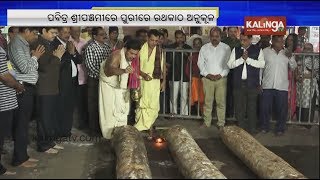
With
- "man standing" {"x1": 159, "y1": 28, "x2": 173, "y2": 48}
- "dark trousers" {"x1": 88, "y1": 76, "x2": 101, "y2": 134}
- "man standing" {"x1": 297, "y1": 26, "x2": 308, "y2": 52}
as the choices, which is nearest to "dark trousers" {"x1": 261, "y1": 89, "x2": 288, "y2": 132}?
"man standing" {"x1": 297, "y1": 26, "x2": 308, "y2": 52}

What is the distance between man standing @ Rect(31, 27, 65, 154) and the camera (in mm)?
6125

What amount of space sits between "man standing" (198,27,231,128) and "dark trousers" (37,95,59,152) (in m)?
2.52

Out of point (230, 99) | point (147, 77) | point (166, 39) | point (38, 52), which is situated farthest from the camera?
point (166, 39)

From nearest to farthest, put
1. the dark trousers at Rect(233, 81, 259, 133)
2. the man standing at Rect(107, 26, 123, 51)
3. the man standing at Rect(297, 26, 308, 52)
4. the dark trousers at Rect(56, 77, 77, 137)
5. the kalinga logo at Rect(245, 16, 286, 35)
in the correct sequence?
the kalinga logo at Rect(245, 16, 286, 35) < the dark trousers at Rect(56, 77, 77, 137) < the dark trousers at Rect(233, 81, 259, 133) < the man standing at Rect(107, 26, 123, 51) < the man standing at Rect(297, 26, 308, 52)

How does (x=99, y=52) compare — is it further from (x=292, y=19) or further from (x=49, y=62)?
(x=292, y=19)

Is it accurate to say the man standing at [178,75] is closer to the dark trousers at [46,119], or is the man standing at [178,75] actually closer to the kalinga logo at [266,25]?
the kalinga logo at [266,25]

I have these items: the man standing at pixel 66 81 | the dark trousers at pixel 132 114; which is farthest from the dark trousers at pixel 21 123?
the dark trousers at pixel 132 114

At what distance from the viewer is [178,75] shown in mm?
8406

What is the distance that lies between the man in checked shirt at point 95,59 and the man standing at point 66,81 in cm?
21

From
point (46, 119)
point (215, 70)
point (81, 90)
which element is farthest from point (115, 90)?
point (215, 70)

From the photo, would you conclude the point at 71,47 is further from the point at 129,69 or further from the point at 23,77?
the point at 23,77

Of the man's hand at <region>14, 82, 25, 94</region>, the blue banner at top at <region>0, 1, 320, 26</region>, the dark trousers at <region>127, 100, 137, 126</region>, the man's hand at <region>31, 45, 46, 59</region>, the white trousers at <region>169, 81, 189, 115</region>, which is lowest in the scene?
the dark trousers at <region>127, 100, 137, 126</region>

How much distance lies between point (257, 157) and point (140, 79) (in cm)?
229

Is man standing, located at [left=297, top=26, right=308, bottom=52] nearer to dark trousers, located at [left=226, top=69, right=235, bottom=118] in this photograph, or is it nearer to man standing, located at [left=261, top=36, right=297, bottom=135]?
man standing, located at [left=261, top=36, right=297, bottom=135]
